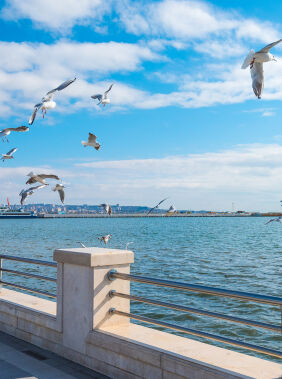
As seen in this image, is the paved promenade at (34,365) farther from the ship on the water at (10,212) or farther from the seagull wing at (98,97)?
the ship on the water at (10,212)

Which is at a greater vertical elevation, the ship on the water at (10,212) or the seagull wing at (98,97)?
the seagull wing at (98,97)

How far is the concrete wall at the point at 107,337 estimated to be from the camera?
4246mm

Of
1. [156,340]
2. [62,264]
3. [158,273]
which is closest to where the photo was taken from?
[156,340]

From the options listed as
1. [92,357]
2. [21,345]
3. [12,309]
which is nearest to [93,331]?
[92,357]

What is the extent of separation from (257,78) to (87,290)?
12.4 feet

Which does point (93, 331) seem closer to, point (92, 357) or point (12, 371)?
point (92, 357)

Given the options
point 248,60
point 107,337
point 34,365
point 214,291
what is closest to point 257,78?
point 248,60

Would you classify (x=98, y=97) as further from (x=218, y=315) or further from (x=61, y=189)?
(x=218, y=315)

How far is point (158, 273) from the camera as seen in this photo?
1051 inches

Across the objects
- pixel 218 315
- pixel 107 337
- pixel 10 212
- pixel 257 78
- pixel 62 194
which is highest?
pixel 257 78

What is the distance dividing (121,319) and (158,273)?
2151 centimetres

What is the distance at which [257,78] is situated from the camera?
21.7 ft

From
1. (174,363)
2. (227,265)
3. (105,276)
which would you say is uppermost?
(105,276)


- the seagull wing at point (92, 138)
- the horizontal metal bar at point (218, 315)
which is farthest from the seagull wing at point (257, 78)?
the seagull wing at point (92, 138)
